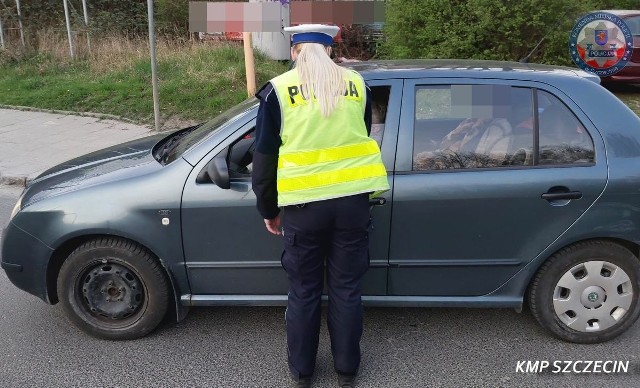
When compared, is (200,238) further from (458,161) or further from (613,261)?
(613,261)

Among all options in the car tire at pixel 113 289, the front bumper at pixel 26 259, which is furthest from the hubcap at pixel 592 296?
the front bumper at pixel 26 259

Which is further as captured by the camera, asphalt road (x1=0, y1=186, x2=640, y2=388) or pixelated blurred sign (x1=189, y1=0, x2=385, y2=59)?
pixelated blurred sign (x1=189, y1=0, x2=385, y2=59)

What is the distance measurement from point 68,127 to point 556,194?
27.7ft

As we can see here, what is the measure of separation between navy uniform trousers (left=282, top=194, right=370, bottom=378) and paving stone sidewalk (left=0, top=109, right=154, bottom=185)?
5.35 metres

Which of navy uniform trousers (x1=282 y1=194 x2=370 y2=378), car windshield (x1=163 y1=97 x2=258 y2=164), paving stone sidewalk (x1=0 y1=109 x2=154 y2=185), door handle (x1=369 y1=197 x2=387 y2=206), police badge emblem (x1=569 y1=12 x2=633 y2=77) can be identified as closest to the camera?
navy uniform trousers (x1=282 y1=194 x2=370 y2=378)

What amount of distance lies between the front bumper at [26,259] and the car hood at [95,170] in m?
0.22

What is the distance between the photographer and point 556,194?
3.22 m

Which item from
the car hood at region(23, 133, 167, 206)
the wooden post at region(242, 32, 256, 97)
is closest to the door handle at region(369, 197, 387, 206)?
the car hood at region(23, 133, 167, 206)

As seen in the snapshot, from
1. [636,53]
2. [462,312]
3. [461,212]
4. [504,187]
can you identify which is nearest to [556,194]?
[504,187]

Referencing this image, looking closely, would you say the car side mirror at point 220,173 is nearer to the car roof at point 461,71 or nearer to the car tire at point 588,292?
Answer: the car roof at point 461,71

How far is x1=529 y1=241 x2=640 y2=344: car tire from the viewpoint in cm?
332

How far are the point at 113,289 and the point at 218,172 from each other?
3.36 feet

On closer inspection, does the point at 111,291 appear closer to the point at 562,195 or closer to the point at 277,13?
the point at 562,195

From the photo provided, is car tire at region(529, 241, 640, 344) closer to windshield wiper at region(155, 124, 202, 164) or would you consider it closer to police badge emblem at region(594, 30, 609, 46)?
windshield wiper at region(155, 124, 202, 164)
